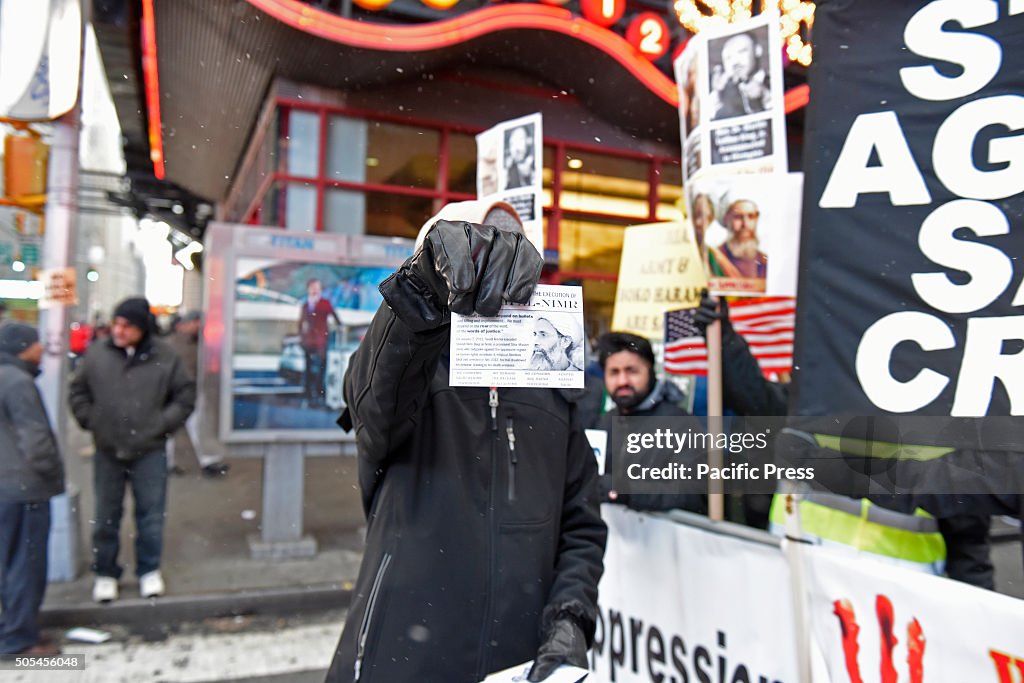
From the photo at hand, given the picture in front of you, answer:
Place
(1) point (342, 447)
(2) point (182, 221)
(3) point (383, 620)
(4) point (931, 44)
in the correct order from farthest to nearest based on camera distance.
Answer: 1. (2) point (182, 221)
2. (1) point (342, 447)
3. (4) point (931, 44)
4. (3) point (383, 620)

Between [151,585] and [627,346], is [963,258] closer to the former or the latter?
[627,346]

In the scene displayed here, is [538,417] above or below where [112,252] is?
below

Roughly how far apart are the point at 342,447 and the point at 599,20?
5056 mm

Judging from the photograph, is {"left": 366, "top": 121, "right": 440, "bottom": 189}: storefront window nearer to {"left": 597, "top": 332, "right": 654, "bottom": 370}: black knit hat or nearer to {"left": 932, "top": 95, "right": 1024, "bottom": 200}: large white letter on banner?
{"left": 597, "top": 332, "right": 654, "bottom": 370}: black knit hat

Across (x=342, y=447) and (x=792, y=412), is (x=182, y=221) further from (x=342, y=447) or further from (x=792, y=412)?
(x=792, y=412)

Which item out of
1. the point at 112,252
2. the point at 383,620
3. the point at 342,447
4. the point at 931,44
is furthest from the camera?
the point at 112,252

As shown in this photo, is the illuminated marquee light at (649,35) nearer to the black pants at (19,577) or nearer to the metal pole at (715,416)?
the metal pole at (715,416)

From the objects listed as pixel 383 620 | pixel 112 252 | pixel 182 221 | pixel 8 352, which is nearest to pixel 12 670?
pixel 8 352

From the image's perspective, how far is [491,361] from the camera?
4.73 ft

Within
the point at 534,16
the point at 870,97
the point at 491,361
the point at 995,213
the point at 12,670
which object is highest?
the point at 534,16

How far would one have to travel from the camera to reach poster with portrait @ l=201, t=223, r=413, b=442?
621 centimetres

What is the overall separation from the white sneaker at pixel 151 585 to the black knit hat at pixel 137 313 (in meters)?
1.81

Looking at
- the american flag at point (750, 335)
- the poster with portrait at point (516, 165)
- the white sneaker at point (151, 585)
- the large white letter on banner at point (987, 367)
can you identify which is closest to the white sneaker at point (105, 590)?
the white sneaker at point (151, 585)

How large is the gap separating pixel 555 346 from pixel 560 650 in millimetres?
783
